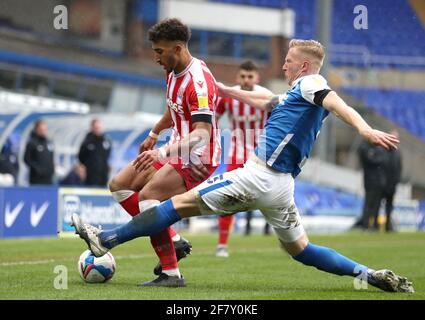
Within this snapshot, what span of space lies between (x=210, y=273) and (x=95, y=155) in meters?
10.1

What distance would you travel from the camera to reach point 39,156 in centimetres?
1831

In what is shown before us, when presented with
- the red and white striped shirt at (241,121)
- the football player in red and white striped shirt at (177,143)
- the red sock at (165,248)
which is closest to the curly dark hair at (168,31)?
the football player in red and white striped shirt at (177,143)

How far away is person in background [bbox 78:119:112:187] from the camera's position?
1931 cm

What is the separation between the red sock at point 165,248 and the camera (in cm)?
824

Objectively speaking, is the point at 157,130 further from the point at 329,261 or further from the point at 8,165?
the point at 8,165

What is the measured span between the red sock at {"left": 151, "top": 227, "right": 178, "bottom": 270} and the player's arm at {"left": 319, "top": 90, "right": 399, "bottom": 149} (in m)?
1.89

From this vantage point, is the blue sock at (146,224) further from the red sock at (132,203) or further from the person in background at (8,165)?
the person in background at (8,165)

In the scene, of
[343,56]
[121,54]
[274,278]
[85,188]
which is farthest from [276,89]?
[274,278]

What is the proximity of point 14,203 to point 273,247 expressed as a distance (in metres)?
4.59

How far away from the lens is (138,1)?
40.6 m

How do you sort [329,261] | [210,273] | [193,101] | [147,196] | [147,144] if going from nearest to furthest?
1. [329,261]
2. [193,101]
3. [147,196]
4. [147,144]
5. [210,273]

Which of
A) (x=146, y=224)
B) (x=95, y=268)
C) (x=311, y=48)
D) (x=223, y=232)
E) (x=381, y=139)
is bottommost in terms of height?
Result: (x=223, y=232)

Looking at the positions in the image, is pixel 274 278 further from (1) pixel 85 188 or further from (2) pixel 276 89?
(2) pixel 276 89

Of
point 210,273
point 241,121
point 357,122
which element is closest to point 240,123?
point 241,121
